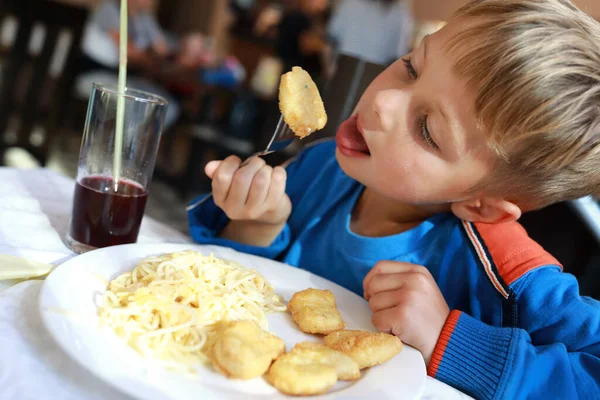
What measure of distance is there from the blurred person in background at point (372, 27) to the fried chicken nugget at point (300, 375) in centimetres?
441

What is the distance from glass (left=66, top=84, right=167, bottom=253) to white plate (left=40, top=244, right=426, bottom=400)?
7 cm

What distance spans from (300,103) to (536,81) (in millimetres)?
361

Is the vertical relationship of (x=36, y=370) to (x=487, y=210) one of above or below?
below

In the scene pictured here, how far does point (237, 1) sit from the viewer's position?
23.3ft

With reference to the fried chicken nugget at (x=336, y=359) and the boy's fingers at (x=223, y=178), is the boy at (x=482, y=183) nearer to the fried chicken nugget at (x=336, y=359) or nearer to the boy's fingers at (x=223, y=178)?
the boy's fingers at (x=223, y=178)

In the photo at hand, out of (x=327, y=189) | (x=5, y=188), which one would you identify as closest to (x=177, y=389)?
(x=5, y=188)

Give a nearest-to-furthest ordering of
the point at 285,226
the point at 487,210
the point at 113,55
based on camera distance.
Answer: the point at 487,210 < the point at 285,226 < the point at 113,55

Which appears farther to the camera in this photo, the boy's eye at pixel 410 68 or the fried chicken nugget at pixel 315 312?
the boy's eye at pixel 410 68

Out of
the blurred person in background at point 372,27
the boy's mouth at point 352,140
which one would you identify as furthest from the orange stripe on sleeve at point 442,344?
the blurred person in background at point 372,27

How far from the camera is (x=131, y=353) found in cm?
59

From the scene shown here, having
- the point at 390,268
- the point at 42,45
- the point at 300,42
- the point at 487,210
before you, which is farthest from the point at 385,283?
the point at 300,42

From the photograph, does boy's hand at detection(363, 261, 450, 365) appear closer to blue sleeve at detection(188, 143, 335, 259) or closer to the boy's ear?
the boy's ear

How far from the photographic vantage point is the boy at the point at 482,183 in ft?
2.64

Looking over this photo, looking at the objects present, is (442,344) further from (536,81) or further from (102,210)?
(102,210)
